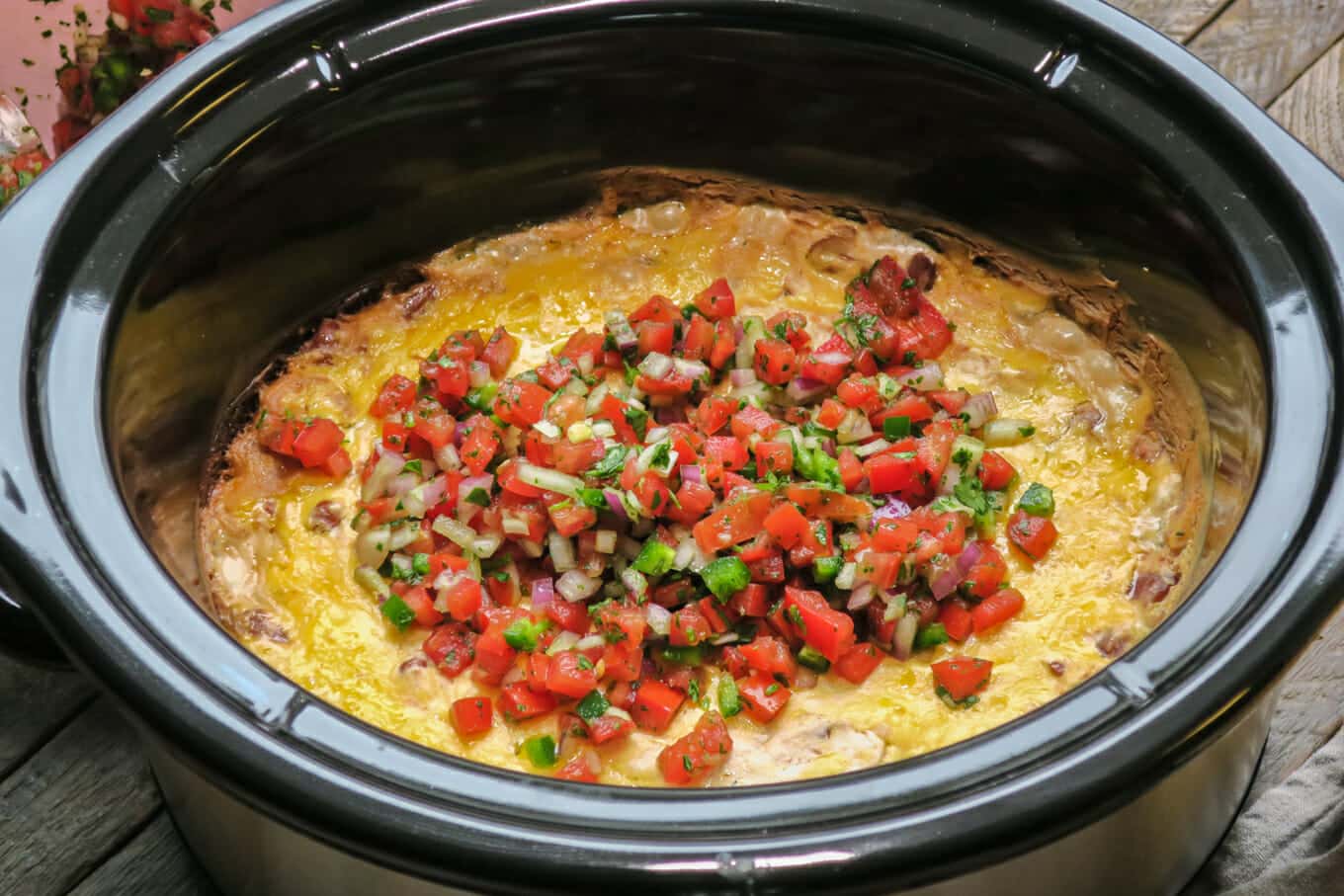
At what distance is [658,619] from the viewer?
1992mm

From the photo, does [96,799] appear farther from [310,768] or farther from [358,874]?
[310,768]

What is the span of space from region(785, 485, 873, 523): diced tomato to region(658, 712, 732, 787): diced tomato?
374 mm

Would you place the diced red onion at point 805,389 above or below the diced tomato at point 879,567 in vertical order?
above

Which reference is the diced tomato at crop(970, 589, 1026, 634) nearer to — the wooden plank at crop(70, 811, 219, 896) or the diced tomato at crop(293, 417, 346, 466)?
the diced tomato at crop(293, 417, 346, 466)

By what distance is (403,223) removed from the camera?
2566 mm

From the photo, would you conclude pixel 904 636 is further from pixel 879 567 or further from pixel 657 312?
pixel 657 312

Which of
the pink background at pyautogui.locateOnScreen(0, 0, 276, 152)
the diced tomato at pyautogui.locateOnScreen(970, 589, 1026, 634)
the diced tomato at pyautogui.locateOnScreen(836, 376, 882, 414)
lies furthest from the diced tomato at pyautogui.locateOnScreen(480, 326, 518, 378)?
the pink background at pyautogui.locateOnScreen(0, 0, 276, 152)

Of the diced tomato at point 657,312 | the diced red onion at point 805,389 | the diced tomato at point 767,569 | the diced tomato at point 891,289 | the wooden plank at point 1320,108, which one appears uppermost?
the wooden plank at point 1320,108

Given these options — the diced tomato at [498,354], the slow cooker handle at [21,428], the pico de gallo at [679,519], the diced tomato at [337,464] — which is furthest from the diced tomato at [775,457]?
the slow cooker handle at [21,428]

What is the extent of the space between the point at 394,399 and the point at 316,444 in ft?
0.54

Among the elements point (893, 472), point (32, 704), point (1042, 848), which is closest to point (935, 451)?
point (893, 472)

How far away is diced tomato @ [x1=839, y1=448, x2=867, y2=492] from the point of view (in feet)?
7.02

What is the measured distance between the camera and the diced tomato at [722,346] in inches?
94.1

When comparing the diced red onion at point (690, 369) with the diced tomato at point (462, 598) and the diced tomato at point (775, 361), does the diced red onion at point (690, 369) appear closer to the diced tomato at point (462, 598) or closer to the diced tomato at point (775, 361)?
the diced tomato at point (775, 361)
